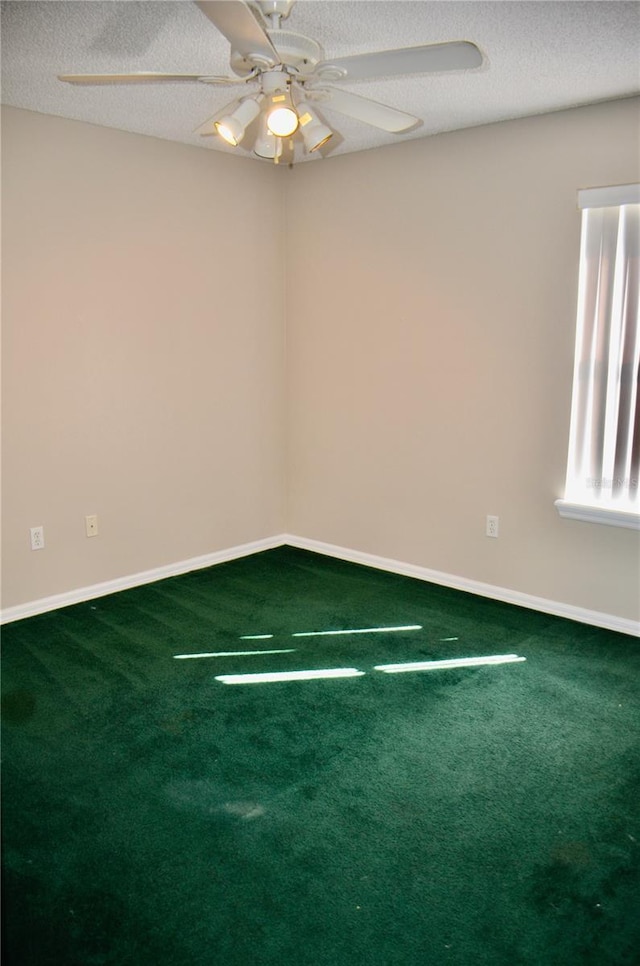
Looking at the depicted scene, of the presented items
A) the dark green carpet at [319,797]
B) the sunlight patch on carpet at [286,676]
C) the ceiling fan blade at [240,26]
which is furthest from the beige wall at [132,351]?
the ceiling fan blade at [240,26]

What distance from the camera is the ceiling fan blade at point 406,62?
73.6 inches

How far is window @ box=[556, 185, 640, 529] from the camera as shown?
10.4 ft

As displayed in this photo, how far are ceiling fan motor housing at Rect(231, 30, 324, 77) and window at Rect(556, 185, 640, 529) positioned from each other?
63.4 inches

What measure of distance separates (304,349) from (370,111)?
2157mm

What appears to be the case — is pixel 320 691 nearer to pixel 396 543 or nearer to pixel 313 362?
pixel 396 543

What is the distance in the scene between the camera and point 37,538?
3566 millimetres

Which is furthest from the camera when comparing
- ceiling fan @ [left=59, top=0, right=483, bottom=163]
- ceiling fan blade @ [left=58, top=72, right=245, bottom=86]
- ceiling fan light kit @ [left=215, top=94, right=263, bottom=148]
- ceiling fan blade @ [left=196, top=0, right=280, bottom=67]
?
ceiling fan light kit @ [left=215, top=94, right=263, bottom=148]

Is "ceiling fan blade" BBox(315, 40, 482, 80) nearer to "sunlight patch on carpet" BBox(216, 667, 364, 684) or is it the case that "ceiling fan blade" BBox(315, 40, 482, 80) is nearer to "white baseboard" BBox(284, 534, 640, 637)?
"sunlight patch on carpet" BBox(216, 667, 364, 684)

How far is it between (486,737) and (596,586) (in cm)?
124

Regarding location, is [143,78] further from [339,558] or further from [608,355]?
[339,558]

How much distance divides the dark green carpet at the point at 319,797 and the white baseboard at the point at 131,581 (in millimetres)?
97

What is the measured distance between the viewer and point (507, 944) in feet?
5.62

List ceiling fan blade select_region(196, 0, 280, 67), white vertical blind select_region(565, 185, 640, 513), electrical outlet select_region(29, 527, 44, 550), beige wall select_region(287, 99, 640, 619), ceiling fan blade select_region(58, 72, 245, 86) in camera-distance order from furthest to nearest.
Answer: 1. electrical outlet select_region(29, 527, 44, 550)
2. beige wall select_region(287, 99, 640, 619)
3. white vertical blind select_region(565, 185, 640, 513)
4. ceiling fan blade select_region(58, 72, 245, 86)
5. ceiling fan blade select_region(196, 0, 280, 67)

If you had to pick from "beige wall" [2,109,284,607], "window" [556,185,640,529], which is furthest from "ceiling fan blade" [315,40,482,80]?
"beige wall" [2,109,284,607]
